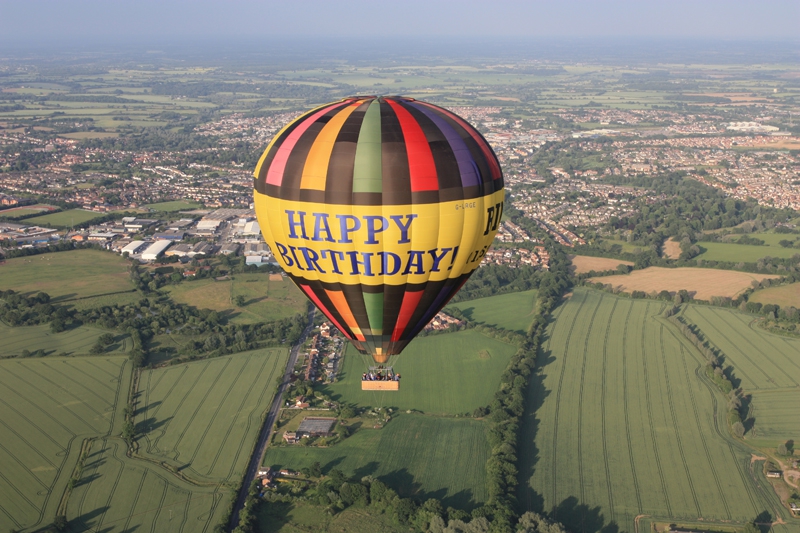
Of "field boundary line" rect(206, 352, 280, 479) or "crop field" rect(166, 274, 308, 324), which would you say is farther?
"crop field" rect(166, 274, 308, 324)

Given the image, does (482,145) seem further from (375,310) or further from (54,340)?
(54,340)

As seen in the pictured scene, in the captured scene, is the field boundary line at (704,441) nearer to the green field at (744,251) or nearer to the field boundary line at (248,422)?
the field boundary line at (248,422)

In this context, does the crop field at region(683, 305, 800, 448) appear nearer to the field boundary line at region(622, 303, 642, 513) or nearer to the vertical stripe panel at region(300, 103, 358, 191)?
the field boundary line at region(622, 303, 642, 513)

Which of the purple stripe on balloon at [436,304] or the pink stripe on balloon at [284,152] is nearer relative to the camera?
the pink stripe on balloon at [284,152]

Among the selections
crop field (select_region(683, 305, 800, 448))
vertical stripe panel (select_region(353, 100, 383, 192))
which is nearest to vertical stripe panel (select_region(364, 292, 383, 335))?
vertical stripe panel (select_region(353, 100, 383, 192))

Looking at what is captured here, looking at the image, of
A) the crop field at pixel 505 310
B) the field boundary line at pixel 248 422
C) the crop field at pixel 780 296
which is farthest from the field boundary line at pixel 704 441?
the field boundary line at pixel 248 422

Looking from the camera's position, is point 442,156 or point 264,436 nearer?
point 442,156

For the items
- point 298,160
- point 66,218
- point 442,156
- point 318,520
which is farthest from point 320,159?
point 66,218
